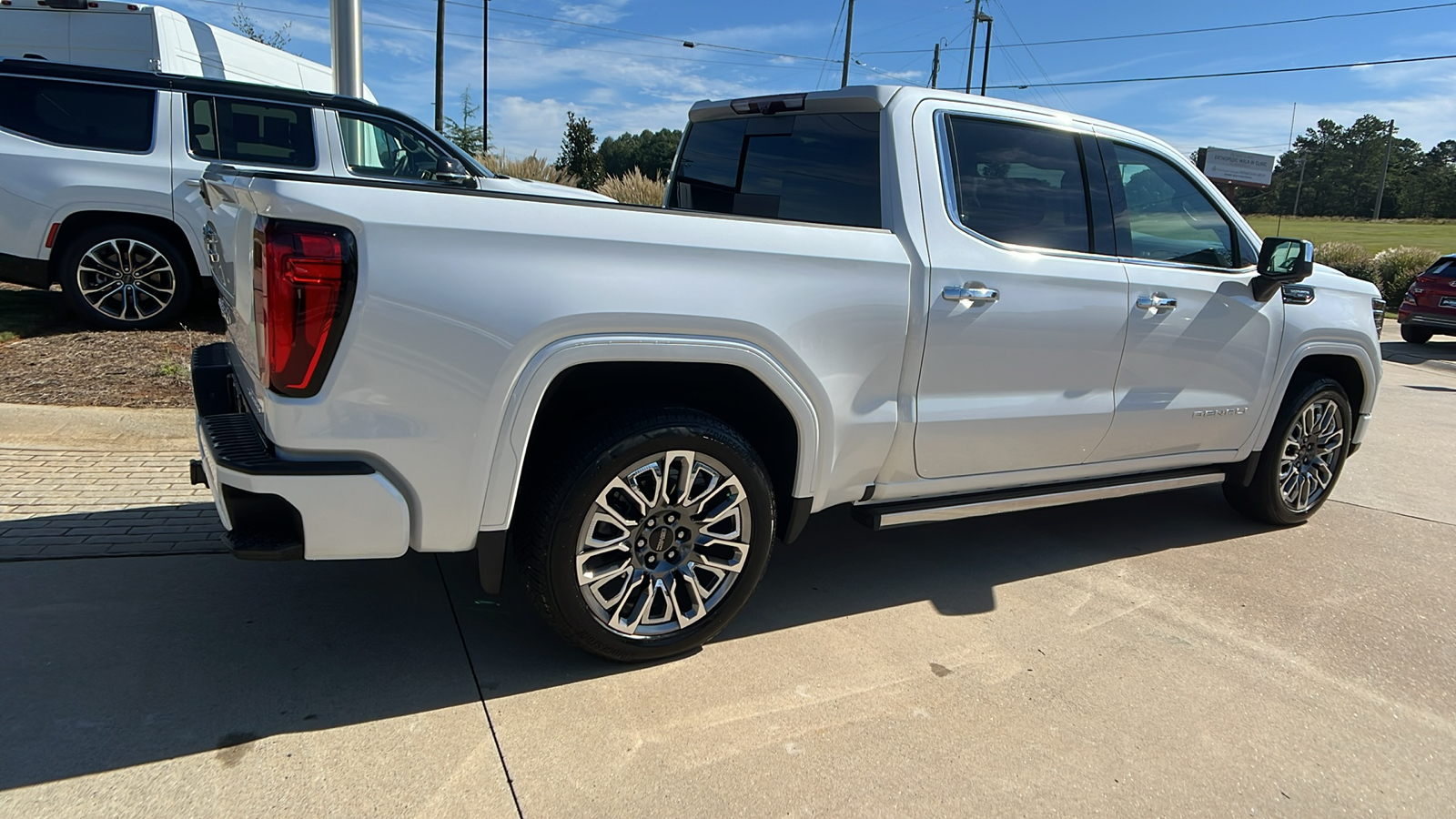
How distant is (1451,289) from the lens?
49.1 feet

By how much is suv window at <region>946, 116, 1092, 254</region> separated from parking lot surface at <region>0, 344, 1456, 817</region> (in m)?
1.53

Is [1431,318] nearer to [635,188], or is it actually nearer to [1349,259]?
[1349,259]

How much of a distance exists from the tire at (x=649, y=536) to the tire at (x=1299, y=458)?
10.4 feet

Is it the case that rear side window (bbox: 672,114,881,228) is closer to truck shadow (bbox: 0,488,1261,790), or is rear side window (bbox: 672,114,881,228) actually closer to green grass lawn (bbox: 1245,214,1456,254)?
truck shadow (bbox: 0,488,1261,790)

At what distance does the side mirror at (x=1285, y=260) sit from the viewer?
4.33 metres

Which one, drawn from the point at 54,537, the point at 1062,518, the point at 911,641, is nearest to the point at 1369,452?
the point at 1062,518

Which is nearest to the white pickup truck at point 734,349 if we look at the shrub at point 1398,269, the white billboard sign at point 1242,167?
the shrub at point 1398,269

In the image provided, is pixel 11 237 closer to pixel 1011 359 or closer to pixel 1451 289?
pixel 1011 359

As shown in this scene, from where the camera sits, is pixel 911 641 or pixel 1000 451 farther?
pixel 1000 451

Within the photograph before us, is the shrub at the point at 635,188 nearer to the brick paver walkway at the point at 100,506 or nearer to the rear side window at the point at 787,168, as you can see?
the rear side window at the point at 787,168

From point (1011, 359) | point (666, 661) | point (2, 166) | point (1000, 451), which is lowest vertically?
point (666, 661)

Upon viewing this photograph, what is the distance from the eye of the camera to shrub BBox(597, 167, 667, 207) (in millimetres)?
14422

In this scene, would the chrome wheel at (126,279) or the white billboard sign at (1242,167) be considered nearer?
the chrome wheel at (126,279)

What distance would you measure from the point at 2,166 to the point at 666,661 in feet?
20.6
